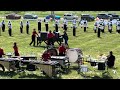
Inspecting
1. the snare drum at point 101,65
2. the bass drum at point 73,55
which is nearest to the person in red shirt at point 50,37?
the bass drum at point 73,55

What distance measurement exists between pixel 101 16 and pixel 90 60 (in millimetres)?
26654

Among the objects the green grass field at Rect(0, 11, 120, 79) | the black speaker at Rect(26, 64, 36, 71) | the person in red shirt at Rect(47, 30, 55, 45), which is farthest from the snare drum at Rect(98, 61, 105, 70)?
the person in red shirt at Rect(47, 30, 55, 45)

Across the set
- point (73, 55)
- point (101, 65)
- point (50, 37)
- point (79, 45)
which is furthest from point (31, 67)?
point (79, 45)

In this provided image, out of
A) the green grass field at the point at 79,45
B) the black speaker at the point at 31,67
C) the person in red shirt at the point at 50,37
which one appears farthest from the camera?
the person in red shirt at the point at 50,37

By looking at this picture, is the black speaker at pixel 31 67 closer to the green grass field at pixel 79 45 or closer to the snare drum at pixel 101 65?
the green grass field at pixel 79 45

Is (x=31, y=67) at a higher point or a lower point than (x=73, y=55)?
lower

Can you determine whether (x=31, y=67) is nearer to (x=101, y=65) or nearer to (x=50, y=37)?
(x=101, y=65)

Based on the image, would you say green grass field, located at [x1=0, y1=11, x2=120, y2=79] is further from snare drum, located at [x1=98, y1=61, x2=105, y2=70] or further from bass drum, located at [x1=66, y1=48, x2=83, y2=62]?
bass drum, located at [x1=66, y1=48, x2=83, y2=62]

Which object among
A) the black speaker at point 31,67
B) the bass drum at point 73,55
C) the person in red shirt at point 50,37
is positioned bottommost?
the black speaker at point 31,67

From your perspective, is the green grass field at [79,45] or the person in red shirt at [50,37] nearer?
the green grass field at [79,45]
